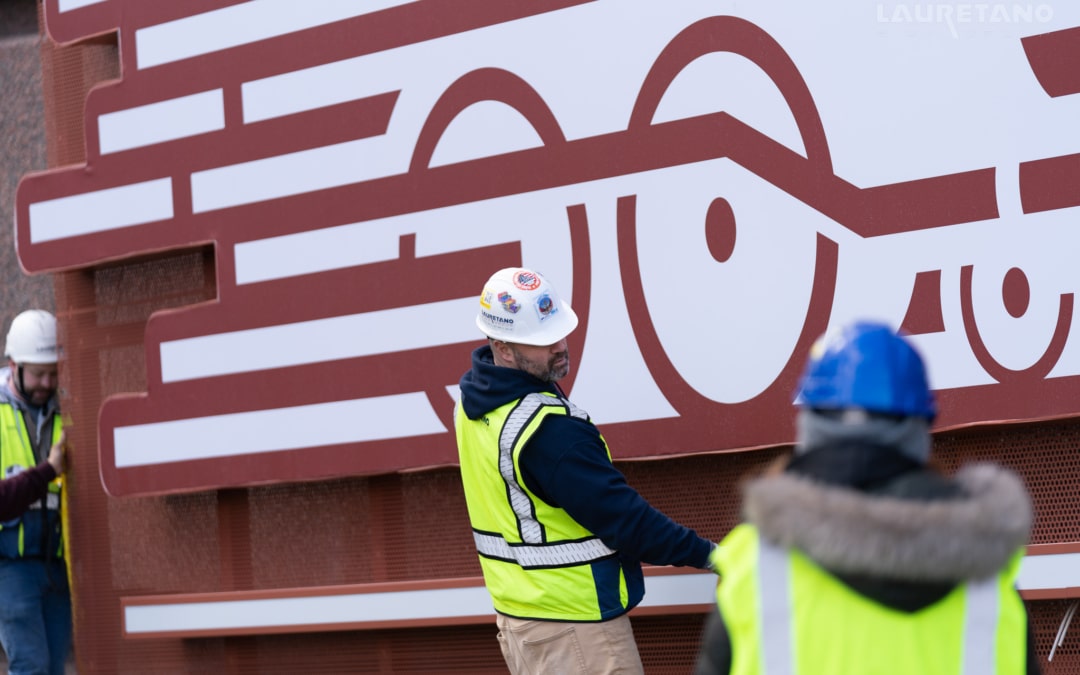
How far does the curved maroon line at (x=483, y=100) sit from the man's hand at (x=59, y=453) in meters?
2.10

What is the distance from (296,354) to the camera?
16.3 feet

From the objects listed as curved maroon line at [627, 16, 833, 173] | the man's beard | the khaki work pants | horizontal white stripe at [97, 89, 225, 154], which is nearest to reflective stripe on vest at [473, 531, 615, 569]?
the khaki work pants

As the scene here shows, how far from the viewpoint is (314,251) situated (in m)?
4.93

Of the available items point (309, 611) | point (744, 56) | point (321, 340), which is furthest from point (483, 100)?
point (309, 611)

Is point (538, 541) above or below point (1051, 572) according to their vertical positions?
above

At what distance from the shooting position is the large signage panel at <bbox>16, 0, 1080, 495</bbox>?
3764 millimetres

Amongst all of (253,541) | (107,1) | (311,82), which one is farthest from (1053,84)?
(107,1)

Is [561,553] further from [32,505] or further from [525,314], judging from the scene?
[32,505]

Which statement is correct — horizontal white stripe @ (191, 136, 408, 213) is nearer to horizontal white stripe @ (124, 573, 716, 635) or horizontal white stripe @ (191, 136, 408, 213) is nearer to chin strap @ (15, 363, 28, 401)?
chin strap @ (15, 363, 28, 401)

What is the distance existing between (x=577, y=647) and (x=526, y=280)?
1010 millimetres

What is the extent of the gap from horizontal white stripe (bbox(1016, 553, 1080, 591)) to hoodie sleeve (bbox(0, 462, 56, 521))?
3.76m

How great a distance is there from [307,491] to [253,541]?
0.35 metres

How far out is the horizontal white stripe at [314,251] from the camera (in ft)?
15.8

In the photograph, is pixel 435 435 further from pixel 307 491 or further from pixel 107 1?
pixel 107 1
